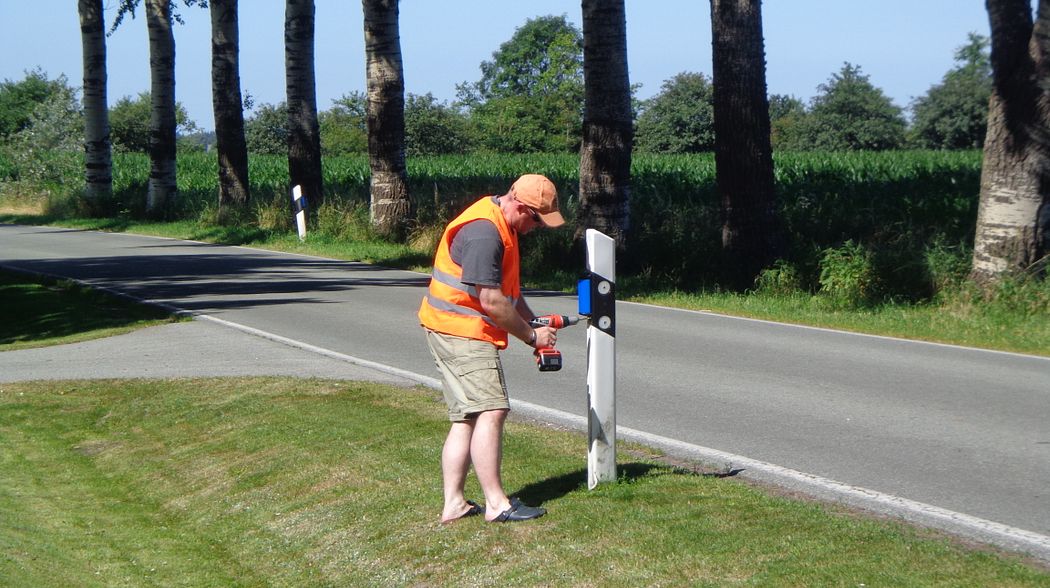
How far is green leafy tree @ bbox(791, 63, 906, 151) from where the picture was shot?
80125mm

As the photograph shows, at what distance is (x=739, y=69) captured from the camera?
59.6 feet

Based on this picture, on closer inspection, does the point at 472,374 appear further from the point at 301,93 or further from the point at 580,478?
the point at 301,93

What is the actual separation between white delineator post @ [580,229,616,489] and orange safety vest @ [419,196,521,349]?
0.54 m

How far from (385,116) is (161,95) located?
39.7ft

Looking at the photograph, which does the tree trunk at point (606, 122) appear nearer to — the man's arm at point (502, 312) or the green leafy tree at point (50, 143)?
A: the man's arm at point (502, 312)

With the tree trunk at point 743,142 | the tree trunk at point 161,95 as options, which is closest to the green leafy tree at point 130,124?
the tree trunk at point 161,95

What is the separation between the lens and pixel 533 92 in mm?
107062

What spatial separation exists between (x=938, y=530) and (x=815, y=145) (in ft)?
256

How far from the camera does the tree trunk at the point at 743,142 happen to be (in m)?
18.1

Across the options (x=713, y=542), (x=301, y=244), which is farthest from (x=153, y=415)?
(x=301, y=244)

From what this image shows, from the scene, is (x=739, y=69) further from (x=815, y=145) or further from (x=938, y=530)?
(x=815, y=145)

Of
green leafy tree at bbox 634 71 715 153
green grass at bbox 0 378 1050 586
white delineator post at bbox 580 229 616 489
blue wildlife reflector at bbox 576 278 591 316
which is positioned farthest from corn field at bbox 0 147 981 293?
green leafy tree at bbox 634 71 715 153

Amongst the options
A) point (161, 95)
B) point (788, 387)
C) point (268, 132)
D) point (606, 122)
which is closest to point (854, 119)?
point (268, 132)

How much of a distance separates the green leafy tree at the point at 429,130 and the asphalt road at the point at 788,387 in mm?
62840
